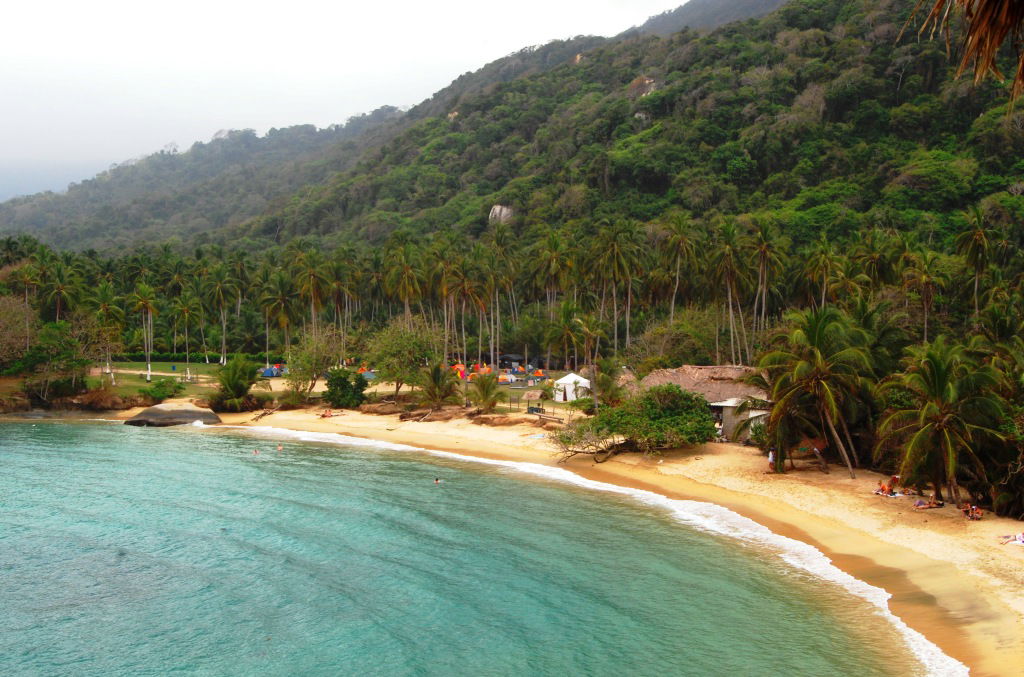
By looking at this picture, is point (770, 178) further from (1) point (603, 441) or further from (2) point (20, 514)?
(2) point (20, 514)

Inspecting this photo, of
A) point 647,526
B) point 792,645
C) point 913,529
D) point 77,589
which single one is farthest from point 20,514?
point 913,529

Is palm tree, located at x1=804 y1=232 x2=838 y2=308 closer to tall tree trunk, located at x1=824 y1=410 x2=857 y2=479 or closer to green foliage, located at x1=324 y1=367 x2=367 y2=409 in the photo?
tall tree trunk, located at x1=824 y1=410 x2=857 y2=479

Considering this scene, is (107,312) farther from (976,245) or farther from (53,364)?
(976,245)

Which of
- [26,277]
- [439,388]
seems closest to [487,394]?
[439,388]

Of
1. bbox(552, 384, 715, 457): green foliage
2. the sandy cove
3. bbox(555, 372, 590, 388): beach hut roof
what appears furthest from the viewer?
bbox(555, 372, 590, 388): beach hut roof

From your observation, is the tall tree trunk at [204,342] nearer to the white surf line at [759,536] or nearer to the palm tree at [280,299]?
the palm tree at [280,299]

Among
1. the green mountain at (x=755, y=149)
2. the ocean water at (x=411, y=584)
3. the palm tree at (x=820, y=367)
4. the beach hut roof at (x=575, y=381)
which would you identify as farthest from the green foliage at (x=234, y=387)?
the green mountain at (x=755, y=149)

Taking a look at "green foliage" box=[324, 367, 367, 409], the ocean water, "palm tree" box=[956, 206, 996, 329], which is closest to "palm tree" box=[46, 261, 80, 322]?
"green foliage" box=[324, 367, 367, 409]
